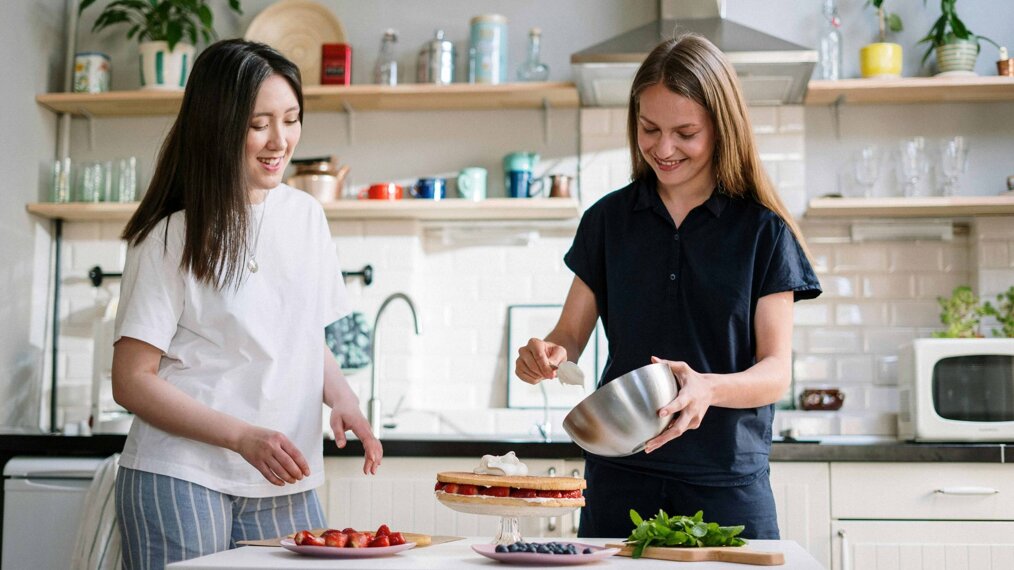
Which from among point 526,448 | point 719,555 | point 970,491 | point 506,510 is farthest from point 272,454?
point 970,491

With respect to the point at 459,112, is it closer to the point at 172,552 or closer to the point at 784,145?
the point at 784,145

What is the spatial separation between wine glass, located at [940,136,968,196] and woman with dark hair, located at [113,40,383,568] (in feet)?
8.52

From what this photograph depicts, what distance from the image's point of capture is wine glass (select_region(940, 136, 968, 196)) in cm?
370

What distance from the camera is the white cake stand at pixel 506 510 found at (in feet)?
4.85

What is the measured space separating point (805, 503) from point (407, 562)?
76.8 inches

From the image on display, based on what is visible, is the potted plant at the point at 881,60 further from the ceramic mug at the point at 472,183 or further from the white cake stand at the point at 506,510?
the white cake stand at the point at 506,510

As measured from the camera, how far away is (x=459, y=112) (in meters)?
4.07

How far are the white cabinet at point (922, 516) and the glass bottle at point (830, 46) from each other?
1.44m

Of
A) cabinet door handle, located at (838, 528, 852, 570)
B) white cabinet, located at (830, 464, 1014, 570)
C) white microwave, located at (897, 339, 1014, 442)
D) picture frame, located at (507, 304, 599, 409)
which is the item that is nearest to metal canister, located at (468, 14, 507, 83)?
picture frame, located at (507, 304, 599, 409)

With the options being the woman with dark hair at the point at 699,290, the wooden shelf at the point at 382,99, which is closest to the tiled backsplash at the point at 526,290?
the wooden shelf at the point at 382,99

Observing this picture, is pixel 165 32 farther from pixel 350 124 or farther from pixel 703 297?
pixel 703 297

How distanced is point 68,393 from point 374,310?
3.89 ft

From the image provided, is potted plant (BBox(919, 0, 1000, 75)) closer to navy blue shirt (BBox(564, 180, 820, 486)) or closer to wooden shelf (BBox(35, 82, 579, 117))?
wooden shelf (BBox(35, 82, 579, 117))

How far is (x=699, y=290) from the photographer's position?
176 centimetres
